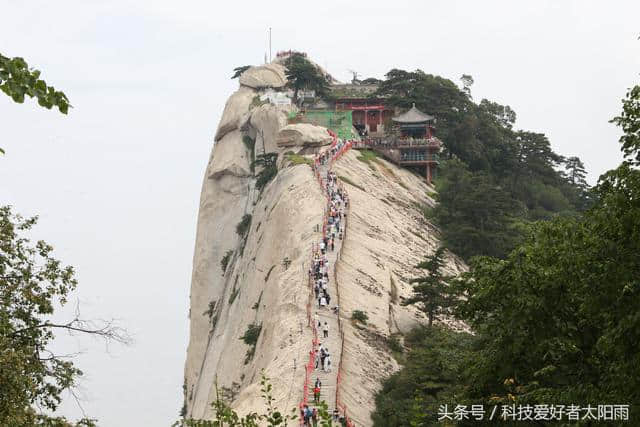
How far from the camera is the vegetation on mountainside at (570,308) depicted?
1398 cm

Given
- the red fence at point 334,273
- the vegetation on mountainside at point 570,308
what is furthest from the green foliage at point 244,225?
the vegetation on mountainside at point 570,308

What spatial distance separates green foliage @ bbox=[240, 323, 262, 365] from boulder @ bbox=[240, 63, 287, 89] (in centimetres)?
4186

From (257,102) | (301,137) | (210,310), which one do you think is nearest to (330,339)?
(301,137)

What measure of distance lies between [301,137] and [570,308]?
145 feet

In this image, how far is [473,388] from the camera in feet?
63.5

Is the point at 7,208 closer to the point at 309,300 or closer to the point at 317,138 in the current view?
the point at 309,300

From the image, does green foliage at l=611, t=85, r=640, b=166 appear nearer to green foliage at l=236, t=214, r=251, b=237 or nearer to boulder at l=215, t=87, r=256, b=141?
green foliage at l=236, t=214, r=251, b=237

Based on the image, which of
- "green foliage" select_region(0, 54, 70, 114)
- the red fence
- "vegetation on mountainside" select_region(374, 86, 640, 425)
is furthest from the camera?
the red fence

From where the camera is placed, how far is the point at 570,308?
1717 cm

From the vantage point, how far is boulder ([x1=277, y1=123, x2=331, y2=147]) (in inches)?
2360

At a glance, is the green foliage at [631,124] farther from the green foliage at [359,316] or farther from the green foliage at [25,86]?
the green foliage at [359,316]

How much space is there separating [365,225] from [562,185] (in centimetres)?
4119

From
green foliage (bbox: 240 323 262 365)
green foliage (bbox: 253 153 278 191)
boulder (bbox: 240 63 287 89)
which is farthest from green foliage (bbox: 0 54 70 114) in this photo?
boulder (bbox: 240 63 287 89)

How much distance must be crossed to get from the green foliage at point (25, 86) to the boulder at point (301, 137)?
173 feet
